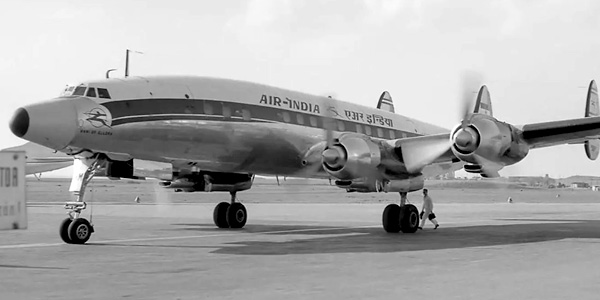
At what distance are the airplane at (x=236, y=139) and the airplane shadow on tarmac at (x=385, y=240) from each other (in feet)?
4.76

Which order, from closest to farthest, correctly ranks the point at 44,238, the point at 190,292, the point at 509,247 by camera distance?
the point at 190,292
the point at 509,247
the point at 44,238

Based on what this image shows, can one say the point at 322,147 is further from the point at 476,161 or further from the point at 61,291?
the point at 61,291

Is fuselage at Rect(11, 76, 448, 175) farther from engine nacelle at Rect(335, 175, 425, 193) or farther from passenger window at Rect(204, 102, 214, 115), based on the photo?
engine nacelle at Rect(335, 175, 425, 193)

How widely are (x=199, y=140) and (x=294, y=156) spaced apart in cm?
364

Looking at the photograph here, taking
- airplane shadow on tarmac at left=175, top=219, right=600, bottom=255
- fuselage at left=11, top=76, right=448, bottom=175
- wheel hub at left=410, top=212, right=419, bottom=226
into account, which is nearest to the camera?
airplane shadow on tarmac at left=175, top=219, right=600, bottom=255

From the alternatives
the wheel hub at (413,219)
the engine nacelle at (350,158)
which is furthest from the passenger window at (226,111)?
the wheel hub at (413,219)

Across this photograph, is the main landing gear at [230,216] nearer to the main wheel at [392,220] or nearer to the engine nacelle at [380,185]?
the engine nacelle at [380,185]

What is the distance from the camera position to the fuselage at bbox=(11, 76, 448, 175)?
15992 mm

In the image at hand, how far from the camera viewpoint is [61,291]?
9484mm

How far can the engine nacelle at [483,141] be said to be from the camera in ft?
57.8

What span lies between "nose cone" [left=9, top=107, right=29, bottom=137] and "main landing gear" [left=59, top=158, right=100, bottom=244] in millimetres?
2348

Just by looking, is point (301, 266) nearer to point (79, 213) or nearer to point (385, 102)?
point (79, 213)

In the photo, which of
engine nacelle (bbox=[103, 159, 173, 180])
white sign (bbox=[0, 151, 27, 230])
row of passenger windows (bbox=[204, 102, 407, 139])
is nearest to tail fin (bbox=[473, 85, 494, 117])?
row of passenger windows (bbox=[204, 102, 407, 139])

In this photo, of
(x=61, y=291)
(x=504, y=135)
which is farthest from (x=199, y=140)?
(x=61, y=291)
